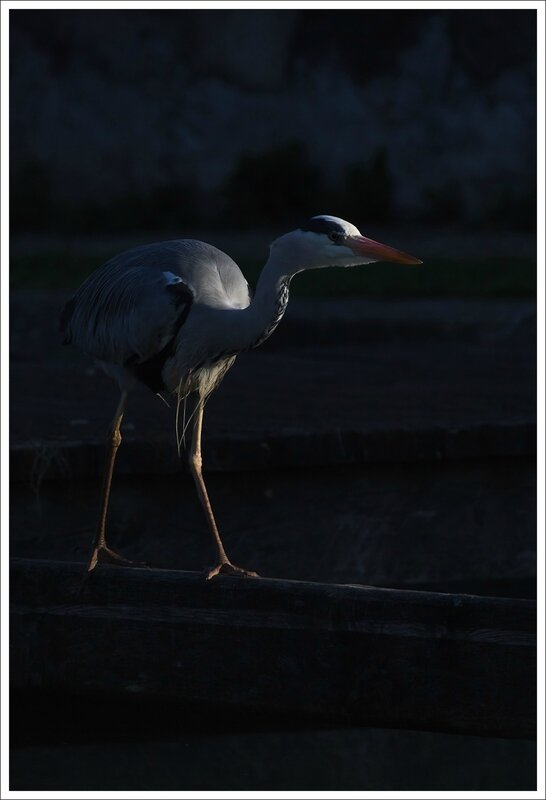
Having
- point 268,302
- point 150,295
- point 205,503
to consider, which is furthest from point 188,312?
point 205,503

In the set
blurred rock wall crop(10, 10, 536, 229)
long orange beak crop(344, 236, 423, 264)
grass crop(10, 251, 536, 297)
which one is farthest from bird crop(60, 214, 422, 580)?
blurred rock wall crop(10, 10, 536, 229)

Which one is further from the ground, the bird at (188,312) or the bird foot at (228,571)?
the bird at (188,312)

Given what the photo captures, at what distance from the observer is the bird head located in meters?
4.06

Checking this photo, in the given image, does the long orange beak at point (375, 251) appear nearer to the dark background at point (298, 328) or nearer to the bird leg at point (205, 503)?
the bird leg at point (205, 503)

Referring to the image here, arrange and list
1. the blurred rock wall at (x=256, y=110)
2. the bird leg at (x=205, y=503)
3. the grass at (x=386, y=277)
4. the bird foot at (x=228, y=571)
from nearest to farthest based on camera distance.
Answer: the bird foot at (x=228, y=571), the bird leg at (x=205, y=503), the grass at (x=386, y=277), the blurred rock wall at (x=256, y=110)

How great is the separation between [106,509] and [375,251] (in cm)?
146

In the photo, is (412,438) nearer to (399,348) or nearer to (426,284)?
(399,348)

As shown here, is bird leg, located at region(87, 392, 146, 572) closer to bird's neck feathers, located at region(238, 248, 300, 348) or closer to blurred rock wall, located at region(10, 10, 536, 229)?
bird's neck feathers, located at region(238, 248, 300, 348)

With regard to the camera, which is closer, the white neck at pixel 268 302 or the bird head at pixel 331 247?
the bird head at pixel 331 247

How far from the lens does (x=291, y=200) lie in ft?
53.5

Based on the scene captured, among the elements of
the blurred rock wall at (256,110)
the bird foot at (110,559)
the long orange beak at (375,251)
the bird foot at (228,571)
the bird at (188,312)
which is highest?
the blurred rock wall at (256,110)

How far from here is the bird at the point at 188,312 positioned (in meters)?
4.15

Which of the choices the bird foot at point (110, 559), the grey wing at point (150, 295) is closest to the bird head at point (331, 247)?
the grey wing at point (150, 295)

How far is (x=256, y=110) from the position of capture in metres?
16.6
